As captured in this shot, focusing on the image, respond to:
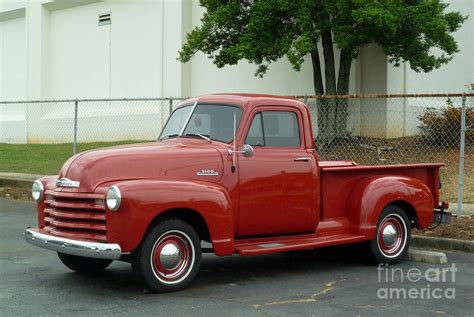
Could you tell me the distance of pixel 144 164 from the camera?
6484mm

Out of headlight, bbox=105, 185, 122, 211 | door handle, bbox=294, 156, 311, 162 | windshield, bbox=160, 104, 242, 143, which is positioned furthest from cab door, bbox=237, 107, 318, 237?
headlight, bbox=105, 185, 122, 211

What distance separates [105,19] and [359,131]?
11.6m

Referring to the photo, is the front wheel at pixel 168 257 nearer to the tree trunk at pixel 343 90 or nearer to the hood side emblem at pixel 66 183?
the hood side emblem at pixel 66 183

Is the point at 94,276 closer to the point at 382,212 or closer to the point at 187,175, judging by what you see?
the point at 187,175

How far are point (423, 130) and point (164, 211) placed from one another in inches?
531

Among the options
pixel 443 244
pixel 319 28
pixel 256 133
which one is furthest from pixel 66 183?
pixel 319 28

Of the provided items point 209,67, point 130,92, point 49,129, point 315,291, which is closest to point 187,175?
point 315,291

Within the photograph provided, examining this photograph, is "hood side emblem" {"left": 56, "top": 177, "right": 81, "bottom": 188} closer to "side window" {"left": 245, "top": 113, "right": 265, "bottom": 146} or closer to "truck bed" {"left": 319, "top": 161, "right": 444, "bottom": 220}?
"side window" {"left": 245, "top": 113, "right": 265, "bottom": 146}

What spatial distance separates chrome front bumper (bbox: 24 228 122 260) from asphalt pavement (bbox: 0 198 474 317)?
427 millimetres

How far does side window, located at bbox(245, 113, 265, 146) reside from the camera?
7.19 m

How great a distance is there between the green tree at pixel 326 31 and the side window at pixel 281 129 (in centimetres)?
703

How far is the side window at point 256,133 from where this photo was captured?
7191 millimetres

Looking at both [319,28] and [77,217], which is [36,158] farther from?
[77,217]

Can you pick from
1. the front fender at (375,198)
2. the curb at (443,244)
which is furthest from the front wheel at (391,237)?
the curb at (443,244)
